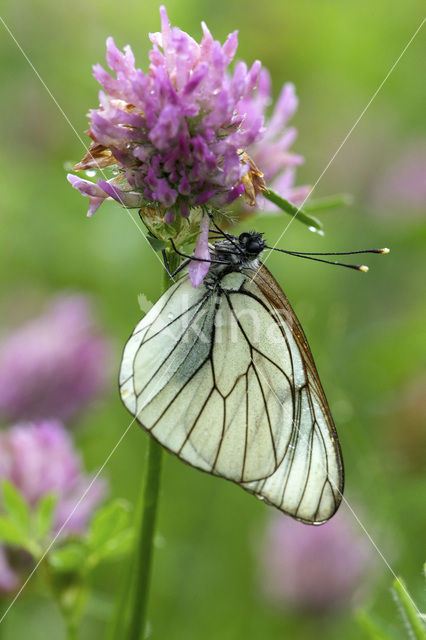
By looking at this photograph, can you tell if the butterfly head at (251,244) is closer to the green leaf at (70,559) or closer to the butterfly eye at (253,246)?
the butterfly eye at (253,246)

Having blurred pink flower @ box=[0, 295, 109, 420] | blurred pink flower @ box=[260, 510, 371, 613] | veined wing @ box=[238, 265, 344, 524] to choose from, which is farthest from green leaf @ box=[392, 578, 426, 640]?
blurred pink flower @ box=[0, 295, 109, 420]

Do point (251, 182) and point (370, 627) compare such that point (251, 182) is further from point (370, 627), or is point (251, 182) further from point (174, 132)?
point (370, 627)

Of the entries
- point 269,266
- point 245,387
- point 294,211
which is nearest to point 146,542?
point 245,387

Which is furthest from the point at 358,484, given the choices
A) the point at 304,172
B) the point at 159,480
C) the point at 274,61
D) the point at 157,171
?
the point at 274,61

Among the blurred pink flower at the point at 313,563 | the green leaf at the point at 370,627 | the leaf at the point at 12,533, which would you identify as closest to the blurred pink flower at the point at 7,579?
the leaf at the point at 12,533

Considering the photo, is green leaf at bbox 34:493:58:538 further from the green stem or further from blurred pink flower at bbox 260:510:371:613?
blurred pink flower at bbox 260:510:371:613

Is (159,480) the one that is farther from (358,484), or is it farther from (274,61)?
(274,61)
